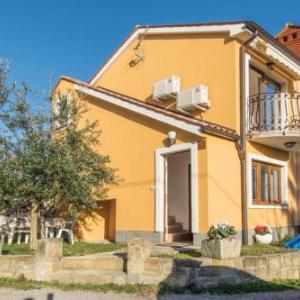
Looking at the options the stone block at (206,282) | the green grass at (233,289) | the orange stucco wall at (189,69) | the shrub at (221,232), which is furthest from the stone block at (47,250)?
the orange stucco wall at (189,69)

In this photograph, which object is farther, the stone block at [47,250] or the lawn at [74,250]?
the lawn at [74,250]

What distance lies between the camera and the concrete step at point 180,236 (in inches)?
502

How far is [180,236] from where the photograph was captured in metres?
13.1

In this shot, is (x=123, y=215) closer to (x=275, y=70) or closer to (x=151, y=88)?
(x=151, y=88)

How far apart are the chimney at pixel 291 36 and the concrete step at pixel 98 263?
14419 millimetres

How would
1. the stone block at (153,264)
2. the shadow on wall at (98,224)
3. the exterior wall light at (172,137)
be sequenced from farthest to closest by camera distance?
1. the shadow on wall at (98,224)
2. the exterior wall light at (172,137)
3. the stone block at (153,264)

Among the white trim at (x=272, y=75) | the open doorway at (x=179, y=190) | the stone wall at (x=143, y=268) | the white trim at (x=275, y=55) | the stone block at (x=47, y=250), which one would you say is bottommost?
the stone wall at (x=143, y=268)

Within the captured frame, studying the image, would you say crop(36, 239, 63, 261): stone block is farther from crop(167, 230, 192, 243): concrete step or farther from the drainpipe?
the drainpipe

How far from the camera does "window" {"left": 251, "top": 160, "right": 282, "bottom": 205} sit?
520 inches

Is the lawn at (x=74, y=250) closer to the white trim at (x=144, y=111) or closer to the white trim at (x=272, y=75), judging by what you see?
the white trim at (x=144, y=111)

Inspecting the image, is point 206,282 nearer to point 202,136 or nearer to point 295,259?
point 295,259

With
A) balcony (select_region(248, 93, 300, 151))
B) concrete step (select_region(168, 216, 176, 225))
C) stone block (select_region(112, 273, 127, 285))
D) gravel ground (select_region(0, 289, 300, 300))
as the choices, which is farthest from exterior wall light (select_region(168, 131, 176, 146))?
gravel ground (select_region(0, 289, 300, 300))

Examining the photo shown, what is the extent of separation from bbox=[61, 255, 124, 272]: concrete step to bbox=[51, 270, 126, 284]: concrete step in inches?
3.5

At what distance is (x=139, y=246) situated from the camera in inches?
333
